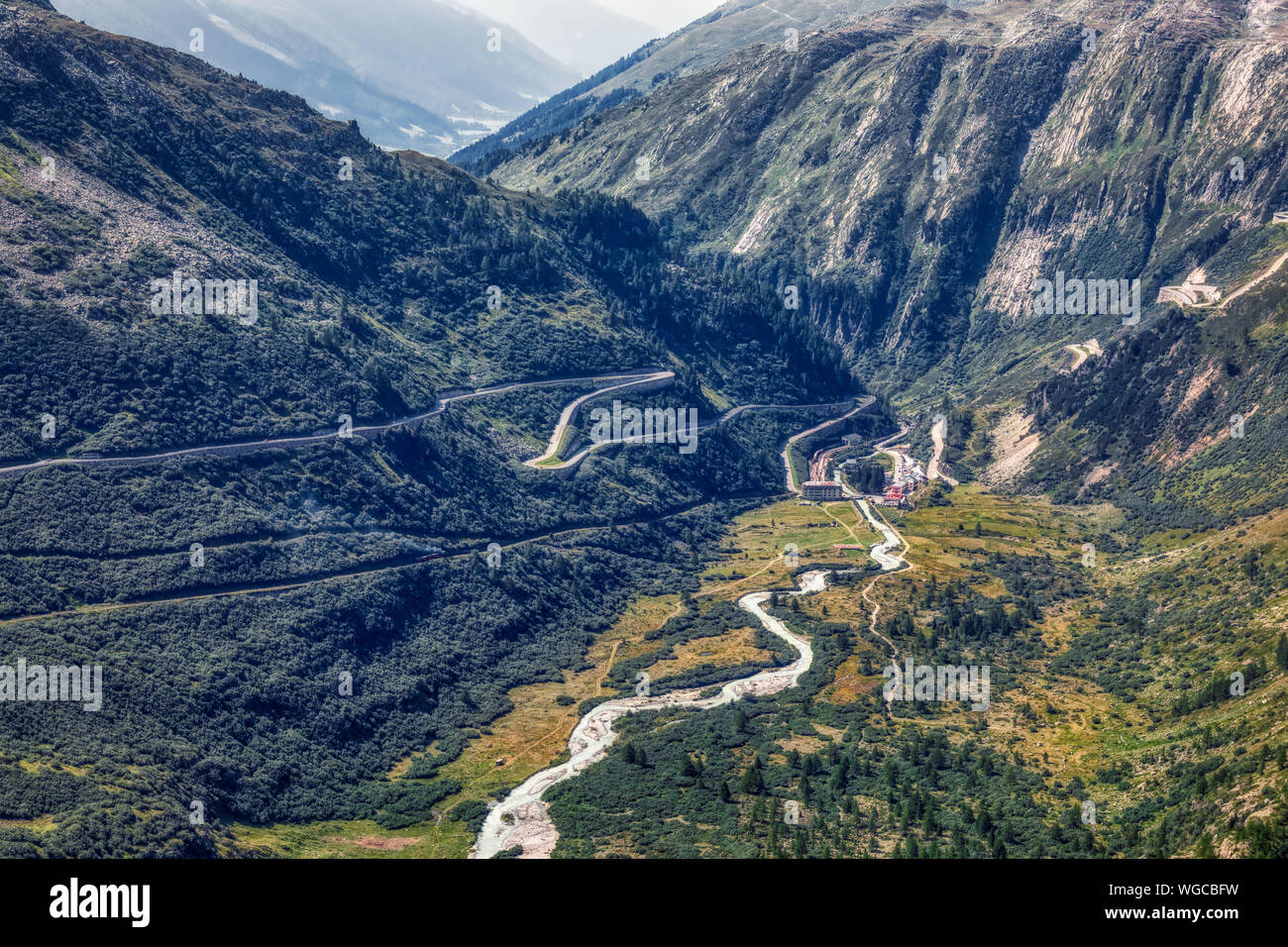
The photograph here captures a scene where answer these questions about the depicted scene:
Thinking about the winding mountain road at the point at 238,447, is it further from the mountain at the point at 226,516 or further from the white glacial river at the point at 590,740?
the white glacial river at the point at 590,740

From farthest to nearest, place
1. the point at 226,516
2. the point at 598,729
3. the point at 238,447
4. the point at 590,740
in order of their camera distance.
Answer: the point at 238,447 < the point at 226,516 < the point at 598,729 < the point at 590,740

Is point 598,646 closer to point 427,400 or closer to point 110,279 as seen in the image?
point 427,400

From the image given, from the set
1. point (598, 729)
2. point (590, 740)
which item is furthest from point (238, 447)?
point (590, 740)

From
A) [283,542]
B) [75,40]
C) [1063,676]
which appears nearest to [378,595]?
[283,542]

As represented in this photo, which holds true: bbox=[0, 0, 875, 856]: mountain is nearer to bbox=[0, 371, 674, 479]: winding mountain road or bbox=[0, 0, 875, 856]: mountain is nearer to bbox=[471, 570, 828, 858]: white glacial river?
bbox=[0, 371, 674, 479]: winding mountain road

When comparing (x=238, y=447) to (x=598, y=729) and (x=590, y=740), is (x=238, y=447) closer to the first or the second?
(x=598, y=729)

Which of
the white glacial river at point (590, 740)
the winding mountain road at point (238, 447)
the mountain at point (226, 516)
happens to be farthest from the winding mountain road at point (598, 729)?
the winding mountain road at point (238, 447)

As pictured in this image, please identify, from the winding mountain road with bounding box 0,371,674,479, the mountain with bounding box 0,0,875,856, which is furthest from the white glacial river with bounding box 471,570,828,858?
the winding mountain road with bounding box 0,371,674,479
